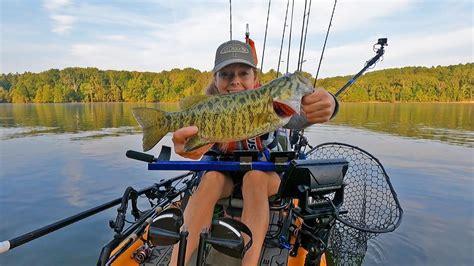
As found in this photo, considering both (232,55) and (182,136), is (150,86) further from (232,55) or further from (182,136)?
(182,136)

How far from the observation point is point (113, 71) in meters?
82.9

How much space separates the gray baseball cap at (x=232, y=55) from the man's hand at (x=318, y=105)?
78 centimetres

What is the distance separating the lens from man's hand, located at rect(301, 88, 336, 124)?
2.32m

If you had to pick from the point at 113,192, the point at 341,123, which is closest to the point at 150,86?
the point at 341,123

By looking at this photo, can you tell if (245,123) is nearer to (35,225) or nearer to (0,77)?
(35,225)

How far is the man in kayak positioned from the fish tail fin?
11 centimetres

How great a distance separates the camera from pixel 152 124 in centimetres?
227

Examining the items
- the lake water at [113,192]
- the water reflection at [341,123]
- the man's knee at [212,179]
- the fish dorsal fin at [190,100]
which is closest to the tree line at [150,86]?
the water reflection at [341,123]

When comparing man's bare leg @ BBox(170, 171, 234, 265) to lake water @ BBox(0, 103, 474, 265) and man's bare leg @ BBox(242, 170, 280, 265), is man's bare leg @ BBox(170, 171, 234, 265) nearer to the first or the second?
man's bare leg @ BBox(242, 170, 280, 265)

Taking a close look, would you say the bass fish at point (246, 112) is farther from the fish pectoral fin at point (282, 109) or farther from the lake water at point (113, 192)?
the lake water at point (113, 192)

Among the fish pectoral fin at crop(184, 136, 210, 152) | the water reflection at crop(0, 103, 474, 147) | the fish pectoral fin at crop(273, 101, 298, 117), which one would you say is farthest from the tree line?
the fish pectoral fin at crop(273, 101, 298, 117)

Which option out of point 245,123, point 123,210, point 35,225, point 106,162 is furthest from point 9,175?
point 245,123

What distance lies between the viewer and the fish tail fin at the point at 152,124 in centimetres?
226

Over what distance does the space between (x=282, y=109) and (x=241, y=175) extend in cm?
105
